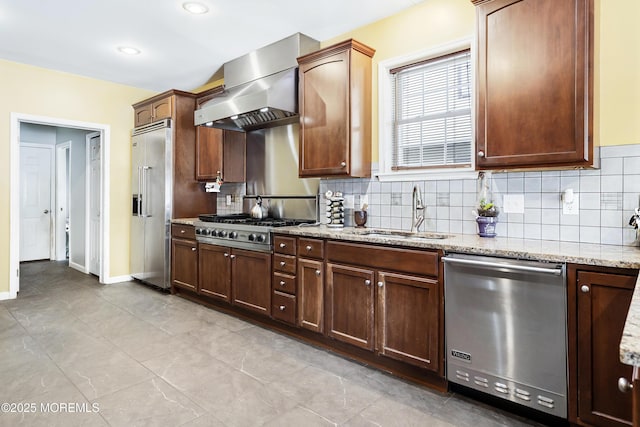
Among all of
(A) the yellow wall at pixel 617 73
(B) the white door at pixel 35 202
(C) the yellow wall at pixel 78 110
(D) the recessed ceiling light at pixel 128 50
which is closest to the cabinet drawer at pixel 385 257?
(A) the yellow wall at pixel 617 73

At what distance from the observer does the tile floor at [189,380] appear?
1992 mm

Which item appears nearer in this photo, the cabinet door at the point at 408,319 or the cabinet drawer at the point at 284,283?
the cabinet door at the point at 408,319

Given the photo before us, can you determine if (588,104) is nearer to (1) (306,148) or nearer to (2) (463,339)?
(2) (463,339)

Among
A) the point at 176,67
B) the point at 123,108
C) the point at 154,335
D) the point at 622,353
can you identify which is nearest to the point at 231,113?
the point at 176,67

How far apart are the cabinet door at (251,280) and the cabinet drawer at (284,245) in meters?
0.14

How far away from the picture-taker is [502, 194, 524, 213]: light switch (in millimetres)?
2492

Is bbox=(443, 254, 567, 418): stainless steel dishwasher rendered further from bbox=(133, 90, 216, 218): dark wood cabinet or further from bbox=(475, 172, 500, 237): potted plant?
bbox=(133, 90, 216, 218): dark wood cabinet

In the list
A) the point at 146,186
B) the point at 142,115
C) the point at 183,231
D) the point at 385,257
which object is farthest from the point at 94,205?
the point at 385,257

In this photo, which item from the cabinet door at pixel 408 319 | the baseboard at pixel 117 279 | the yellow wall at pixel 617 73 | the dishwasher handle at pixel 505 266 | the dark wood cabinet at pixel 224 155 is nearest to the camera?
the dishwasher handle at pixel 505 266

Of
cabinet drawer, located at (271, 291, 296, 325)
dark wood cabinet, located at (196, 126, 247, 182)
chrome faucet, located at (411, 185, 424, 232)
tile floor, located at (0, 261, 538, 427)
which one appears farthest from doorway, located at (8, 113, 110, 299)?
chrome faucet, located at (411, 185, 424, 232)

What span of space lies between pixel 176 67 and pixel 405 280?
3.72 m

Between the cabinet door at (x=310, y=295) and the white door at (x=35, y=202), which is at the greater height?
the white door at (x=35, y=202)

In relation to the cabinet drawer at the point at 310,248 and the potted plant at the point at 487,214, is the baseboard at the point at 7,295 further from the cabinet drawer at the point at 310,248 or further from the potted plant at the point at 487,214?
the potted plant at the point at 487,214

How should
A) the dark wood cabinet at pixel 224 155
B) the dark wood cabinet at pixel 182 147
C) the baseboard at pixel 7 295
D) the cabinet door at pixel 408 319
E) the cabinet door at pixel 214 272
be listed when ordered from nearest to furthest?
the cabinet door at pixel 408 319 → the cabinet door at pixel 214 272 → the baseboard at pixel 7 295 → the dark wood cabinet at pixel 224 155 → the dark wood cabinet at pixel 182 147
